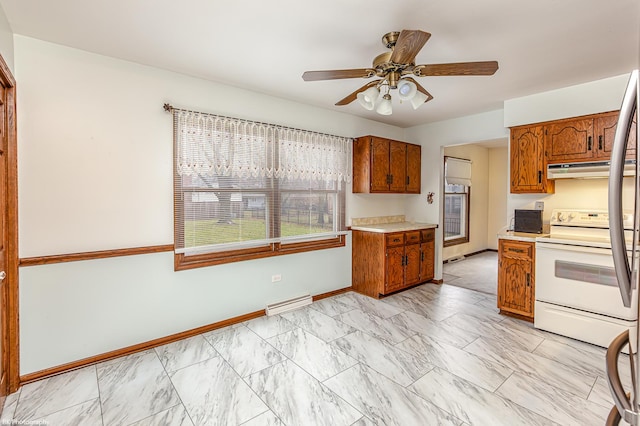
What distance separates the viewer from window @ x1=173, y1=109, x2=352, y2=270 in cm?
296

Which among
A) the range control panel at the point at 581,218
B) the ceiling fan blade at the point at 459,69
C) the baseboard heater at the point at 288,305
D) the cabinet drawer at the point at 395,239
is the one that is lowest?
the baseboard heater at the point at 288,305

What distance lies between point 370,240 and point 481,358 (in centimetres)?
192

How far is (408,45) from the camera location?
68.9 inches

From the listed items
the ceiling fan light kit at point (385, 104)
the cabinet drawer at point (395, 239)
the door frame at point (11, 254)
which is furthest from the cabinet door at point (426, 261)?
the door frame at point (11, 254)

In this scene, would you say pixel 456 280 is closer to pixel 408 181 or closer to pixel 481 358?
pixel 408 181

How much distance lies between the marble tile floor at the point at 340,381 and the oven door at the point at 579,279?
0.38 metres

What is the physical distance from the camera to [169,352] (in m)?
2.71

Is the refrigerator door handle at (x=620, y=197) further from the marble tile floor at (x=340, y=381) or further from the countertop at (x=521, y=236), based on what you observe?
the countertop at (x=521, y=236)

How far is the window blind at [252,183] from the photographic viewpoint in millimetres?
2957

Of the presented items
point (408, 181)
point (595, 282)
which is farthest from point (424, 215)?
point (595, 282)

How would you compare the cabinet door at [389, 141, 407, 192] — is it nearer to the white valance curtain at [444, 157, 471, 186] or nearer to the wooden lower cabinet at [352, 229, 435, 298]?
the wooden lower cabinet at [352, 229, 435, 298]

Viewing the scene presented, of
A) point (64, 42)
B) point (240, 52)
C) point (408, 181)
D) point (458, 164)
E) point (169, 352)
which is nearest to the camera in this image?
point (64, 42)

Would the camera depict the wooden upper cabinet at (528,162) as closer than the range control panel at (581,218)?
No

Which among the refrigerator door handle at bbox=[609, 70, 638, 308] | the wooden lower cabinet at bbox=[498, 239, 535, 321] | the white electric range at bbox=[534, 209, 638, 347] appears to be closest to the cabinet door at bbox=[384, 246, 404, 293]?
the wooden lower cabinet at bbox=[498, 239, 535, 321]
